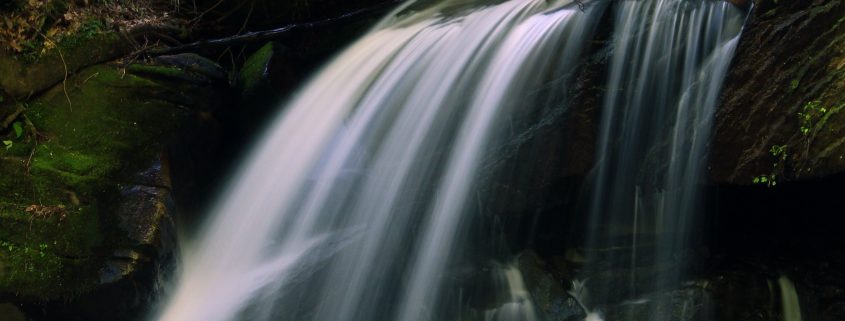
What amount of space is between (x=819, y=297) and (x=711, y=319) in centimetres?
53

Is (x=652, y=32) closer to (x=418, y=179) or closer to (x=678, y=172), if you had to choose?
(x=678, y=172)

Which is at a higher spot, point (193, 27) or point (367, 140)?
point (193, 27)

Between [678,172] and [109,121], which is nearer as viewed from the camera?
[678,172]

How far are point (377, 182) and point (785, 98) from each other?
8.27 ft

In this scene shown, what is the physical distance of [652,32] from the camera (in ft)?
12.7

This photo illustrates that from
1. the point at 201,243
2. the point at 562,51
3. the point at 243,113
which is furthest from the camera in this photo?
the point at 243,113

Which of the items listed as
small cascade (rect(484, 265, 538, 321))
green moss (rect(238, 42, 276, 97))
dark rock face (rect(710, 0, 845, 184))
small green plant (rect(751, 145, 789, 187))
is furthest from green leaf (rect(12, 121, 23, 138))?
small green plant (rect(751, 145, 789, 187))

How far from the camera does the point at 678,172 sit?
3297 millimetres

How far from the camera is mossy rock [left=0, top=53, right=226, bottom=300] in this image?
3.68m

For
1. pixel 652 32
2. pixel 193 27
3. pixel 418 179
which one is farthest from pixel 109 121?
pixel 652 32

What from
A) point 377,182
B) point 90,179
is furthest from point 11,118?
point 377,182

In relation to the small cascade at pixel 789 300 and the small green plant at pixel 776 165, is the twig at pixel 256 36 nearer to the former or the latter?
the small green plant at pixel 776 165

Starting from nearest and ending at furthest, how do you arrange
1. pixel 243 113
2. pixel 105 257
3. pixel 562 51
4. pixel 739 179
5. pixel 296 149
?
pixel 739 179
pixel 105 257
pixel 562 51
pixel 296 149
pixel 243 113

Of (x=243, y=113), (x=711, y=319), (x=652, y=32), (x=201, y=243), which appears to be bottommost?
(x=711, y=319)
